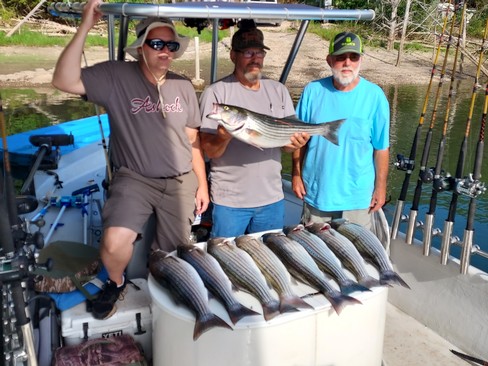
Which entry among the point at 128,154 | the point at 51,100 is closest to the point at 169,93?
the point at 128,154

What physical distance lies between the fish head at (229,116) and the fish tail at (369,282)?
4.09 ft

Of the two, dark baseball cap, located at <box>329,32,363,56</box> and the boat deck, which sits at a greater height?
dark baseball cap, located at <box>329,32,363,56</box>

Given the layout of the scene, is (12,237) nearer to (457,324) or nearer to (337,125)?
(337,125)

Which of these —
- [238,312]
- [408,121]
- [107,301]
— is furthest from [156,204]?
[408,121]

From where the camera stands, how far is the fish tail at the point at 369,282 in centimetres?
311

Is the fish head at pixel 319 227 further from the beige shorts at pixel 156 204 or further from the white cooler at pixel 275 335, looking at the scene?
the beige shorts at pixel 156 204

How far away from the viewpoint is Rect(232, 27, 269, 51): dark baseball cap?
360cm

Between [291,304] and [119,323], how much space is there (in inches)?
47.7

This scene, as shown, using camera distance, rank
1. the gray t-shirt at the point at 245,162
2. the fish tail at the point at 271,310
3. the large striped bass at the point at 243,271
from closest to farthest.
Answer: the fish tail at the point at 271,310 < the large striped bass at the point at 243,271 < the gray t-shirt at the point at 245,162

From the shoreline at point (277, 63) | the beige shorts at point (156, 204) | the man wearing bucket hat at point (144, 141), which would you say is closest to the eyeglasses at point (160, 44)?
the man wearing bucket hat at point (144, 141)

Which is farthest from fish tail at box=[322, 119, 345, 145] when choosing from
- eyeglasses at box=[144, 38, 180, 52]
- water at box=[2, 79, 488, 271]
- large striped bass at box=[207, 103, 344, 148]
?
water at box=[2, 79, 488, 271]

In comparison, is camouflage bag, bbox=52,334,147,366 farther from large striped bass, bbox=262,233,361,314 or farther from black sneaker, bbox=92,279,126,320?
large striped bass, bbox=262,233,361,314

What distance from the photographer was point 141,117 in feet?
11.0

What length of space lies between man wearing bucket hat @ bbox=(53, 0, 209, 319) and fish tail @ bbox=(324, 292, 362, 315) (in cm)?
122
